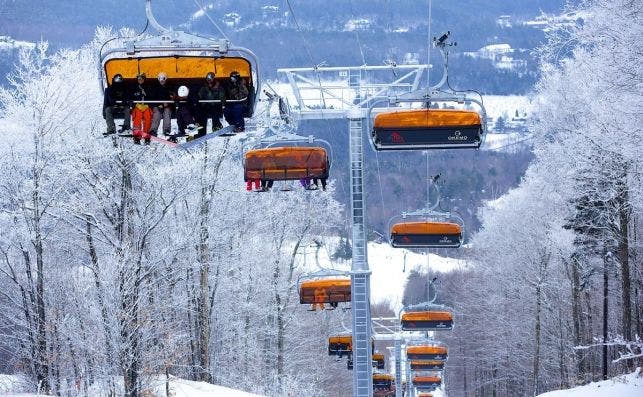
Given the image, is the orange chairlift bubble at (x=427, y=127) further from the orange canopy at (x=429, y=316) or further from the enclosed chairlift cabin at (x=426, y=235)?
the orange canopy at (x=429, y=316)

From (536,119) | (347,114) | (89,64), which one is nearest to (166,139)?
(347,114)

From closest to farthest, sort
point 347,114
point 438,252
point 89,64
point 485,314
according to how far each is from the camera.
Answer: point 347,114
point 89,64
point 485,314
point 438,252

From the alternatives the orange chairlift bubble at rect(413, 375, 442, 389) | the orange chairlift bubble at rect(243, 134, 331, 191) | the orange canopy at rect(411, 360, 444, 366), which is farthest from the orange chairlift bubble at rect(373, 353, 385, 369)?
the orange chairlift bubble at rect(243, 134, 331, 191)

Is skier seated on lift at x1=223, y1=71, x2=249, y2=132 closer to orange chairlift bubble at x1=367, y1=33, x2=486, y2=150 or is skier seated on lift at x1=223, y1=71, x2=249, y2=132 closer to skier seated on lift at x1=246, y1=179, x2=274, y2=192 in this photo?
orange chairlift bubble at x1=367, y1=33, x2=486, y2=150

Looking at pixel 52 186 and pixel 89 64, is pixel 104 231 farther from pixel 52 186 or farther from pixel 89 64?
pixel 89 64

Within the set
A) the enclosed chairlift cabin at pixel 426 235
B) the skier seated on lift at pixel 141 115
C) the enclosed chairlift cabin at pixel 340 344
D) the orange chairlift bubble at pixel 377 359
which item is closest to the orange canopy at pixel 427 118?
the skier seated on lift at pixel 141 115

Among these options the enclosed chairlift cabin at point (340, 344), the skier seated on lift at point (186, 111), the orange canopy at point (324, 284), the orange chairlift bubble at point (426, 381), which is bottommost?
the orange chairlift bubble at point (426, 381)
